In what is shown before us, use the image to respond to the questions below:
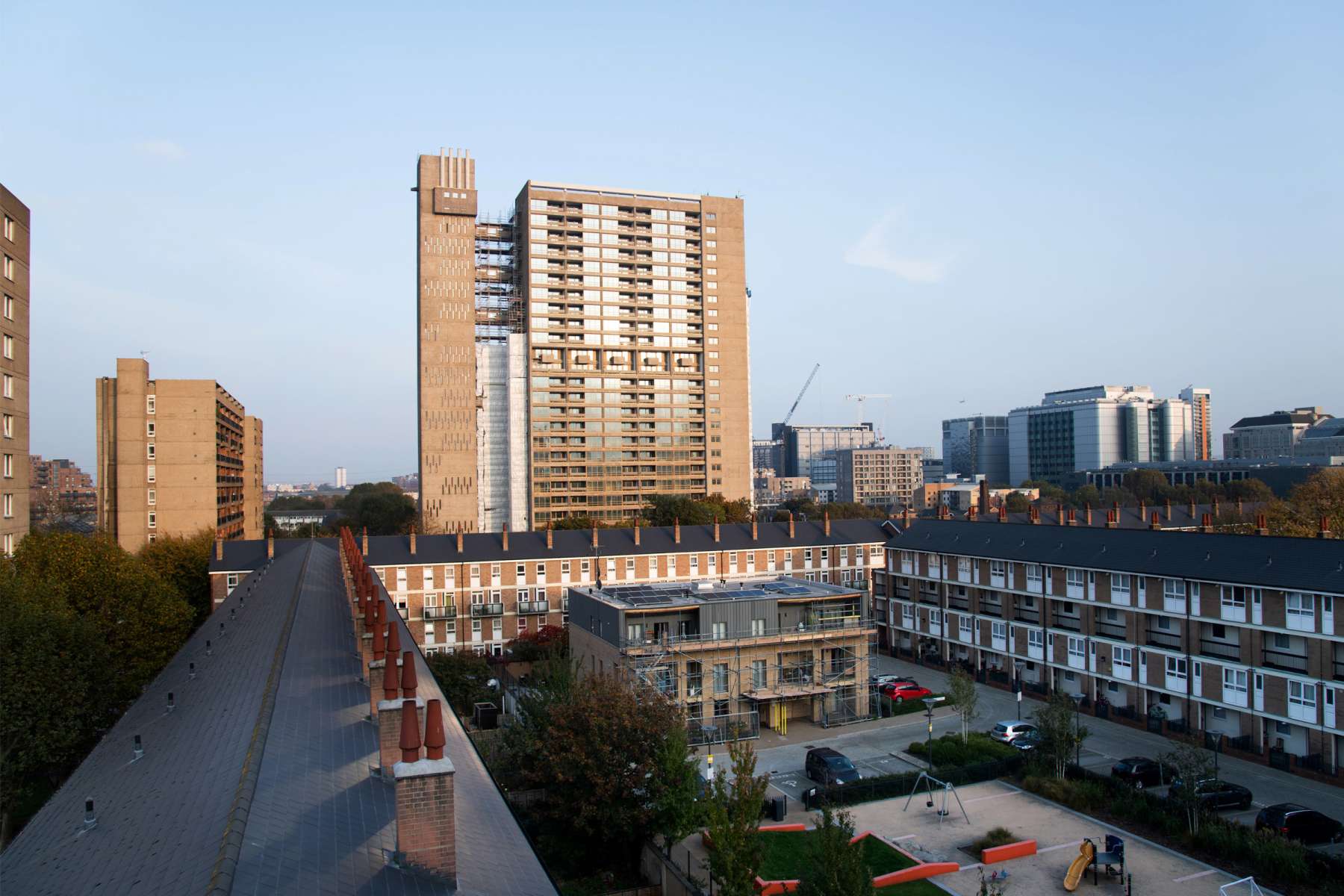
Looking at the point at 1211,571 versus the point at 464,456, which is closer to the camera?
the point at 1211,571

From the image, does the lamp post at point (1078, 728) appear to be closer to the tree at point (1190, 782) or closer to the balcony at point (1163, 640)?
the tree at point (1190, 782)

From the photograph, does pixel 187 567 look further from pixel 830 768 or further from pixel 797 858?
pixel 797 858

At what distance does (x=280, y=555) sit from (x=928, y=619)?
44338mm

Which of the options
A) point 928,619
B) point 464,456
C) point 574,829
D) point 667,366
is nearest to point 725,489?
point 667,366

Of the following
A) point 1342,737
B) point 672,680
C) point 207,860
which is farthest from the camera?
point 672,680

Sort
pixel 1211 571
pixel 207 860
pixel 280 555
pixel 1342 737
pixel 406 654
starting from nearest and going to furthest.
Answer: pixel 207 860 < pixel 406 654 < pixel 1342 737 < pixel 1211 571 < pixel 280 555

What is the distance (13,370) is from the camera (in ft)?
142

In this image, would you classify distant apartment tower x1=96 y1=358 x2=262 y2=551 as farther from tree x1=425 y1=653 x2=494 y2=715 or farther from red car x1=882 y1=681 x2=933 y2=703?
red car x1=882 y1=681 x2=933 y2=703

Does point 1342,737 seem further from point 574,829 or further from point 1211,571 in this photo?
point 574,829

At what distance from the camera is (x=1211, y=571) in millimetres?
35375

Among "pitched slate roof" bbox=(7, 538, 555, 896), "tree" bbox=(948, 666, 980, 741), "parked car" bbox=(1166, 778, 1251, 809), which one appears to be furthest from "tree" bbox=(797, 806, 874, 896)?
"tree" bbox=(948, 666, 980, 741)

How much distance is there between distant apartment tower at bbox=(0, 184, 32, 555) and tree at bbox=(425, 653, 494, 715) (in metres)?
22.5

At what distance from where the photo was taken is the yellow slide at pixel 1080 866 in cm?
2316

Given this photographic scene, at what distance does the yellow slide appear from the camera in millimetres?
23156
